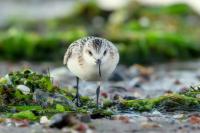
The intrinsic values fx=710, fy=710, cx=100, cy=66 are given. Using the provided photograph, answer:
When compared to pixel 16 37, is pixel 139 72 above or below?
below

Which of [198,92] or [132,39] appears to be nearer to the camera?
[198,92]

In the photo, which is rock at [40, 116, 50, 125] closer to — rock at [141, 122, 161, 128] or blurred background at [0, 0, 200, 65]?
rock at [141, 122, 161, 128]

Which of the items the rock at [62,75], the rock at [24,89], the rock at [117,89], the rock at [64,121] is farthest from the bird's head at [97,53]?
the rock at [62,75]

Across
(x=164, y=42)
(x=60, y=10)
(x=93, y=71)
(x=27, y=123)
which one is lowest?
(x=27, y=123)

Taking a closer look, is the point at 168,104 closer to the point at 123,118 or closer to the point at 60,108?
the point at 123,118

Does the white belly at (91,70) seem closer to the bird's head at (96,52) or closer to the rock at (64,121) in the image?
the bird's head at (96,52)

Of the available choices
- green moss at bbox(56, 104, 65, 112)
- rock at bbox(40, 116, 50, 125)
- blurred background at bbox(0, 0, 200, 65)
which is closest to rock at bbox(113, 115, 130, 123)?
green moss at bbox(56, 104, 65, 112)

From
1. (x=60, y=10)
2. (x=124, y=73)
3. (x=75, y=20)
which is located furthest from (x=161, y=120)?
(x=60, y=10)

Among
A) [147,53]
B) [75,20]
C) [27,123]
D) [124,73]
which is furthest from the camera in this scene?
[75,20]

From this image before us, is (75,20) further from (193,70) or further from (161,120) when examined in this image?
(161,120)
